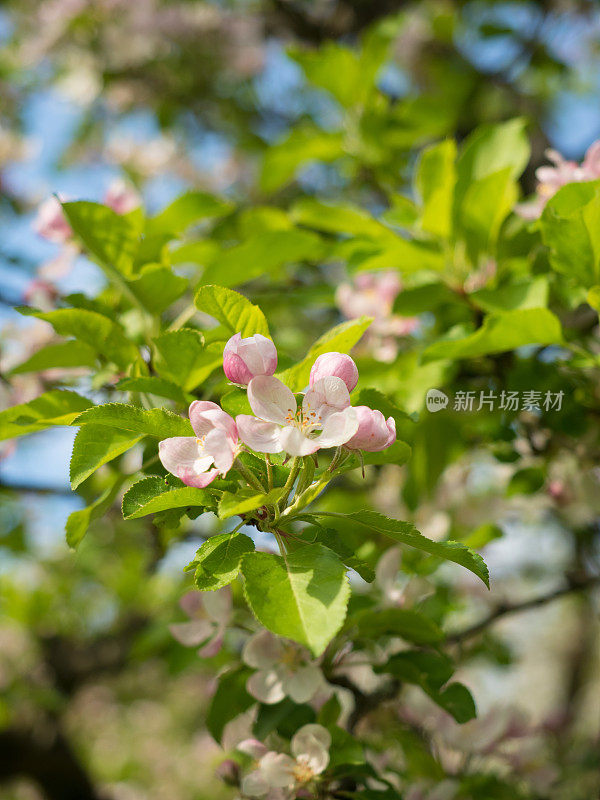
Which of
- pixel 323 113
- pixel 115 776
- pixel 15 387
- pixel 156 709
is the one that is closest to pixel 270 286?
pixel 15 387

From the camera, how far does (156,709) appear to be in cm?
664

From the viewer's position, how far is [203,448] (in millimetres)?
627

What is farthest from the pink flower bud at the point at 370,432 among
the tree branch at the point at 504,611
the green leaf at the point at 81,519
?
the tree branch at the point at 504,611

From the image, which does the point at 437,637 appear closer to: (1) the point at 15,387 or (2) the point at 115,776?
(1) the point at 15,387

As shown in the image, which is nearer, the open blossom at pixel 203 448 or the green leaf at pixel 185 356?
the open blossom at pixel 203 448

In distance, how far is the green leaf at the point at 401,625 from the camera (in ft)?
2.95

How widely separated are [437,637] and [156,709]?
650cm

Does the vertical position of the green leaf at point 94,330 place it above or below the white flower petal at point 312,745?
above

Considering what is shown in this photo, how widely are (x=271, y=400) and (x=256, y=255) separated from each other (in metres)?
0.44

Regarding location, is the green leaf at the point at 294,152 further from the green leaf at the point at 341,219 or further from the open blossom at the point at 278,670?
the open blossom at the point at 278,670

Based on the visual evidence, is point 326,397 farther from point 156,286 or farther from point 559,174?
point 559,174

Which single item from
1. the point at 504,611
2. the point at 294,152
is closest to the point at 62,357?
the point at 294,152

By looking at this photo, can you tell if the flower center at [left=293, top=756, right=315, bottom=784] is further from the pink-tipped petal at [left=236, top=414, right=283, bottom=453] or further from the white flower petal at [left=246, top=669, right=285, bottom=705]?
the pink-tipped petal at [left=236, top=414, right=283, bottom=453]

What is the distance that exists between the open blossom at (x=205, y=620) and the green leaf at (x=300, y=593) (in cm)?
40
